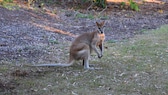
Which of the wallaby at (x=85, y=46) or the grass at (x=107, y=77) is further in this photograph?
the wallaby at (x=85, y=46)

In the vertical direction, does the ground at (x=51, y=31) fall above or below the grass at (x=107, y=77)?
above

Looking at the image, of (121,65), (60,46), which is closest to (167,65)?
(121,65)

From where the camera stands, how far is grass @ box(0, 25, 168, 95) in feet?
21.8

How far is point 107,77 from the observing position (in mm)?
7520

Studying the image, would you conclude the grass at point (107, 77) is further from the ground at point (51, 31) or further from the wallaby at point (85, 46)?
the wallaby at point (85, 46)

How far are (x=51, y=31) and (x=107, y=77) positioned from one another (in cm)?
617

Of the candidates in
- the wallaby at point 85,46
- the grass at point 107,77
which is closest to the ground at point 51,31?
the grass at point 107,77

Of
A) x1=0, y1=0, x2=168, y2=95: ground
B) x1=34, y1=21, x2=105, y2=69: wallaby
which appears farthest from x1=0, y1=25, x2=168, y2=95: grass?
x1=34, y1=21, x2=105, y2=69: wallaby

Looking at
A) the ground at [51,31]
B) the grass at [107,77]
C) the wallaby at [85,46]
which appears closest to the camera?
the grass at [107,77]

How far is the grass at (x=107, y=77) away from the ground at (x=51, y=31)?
0.11 ft

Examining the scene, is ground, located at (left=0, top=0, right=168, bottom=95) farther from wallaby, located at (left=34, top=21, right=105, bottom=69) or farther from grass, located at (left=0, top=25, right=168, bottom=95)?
wallaby, located at (left=34, top=21, right=105, bottom=69)

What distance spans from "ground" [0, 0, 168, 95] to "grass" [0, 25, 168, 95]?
3 cm

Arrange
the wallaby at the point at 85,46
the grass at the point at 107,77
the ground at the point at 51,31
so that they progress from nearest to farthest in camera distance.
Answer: the grass at the point at 107,77 < the ground at the point at 51,31 < the wallaby at the point at 85,46

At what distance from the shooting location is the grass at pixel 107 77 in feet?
21.8
